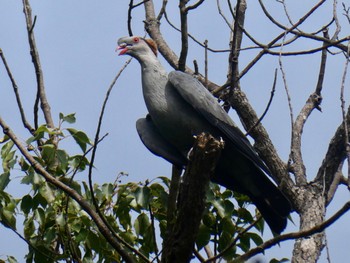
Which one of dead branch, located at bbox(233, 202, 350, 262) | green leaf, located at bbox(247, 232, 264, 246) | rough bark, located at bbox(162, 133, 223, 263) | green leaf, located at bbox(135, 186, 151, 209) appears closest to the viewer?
dead branch, located at bbox(233, 202, 350, 262)

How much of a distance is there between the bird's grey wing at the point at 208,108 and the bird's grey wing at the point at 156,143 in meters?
0.35

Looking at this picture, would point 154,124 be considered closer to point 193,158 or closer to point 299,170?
point 299,170

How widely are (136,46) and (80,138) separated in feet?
4.45

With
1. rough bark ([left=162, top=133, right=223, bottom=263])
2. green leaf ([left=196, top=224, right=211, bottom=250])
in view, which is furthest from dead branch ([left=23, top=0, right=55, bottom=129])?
rough bark ([left=162, top=133, right=223, bottom=263])

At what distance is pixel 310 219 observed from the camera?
5898 mm

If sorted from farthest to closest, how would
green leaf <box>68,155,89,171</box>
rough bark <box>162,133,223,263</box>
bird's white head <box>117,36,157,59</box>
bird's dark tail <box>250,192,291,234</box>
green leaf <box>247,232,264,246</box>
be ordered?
bird's white head <box>117,36,157,59</box>
bird's dark tail <box>250,192,291,234</box>
green leaf <box>247,232,264,246</box>
green leaf <box>68,155,89,171</box>
rough bark <box>162,133,223,263</box>

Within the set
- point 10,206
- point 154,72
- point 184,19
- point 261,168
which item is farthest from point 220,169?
point 10,206

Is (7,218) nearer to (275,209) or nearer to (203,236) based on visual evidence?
(203,236)

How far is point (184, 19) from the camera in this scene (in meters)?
5.14

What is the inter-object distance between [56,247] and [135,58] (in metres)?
1.55

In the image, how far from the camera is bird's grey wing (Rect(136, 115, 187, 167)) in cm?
578

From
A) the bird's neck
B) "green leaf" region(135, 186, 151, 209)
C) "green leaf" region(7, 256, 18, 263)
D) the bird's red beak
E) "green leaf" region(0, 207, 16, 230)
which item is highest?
the bird's red beak

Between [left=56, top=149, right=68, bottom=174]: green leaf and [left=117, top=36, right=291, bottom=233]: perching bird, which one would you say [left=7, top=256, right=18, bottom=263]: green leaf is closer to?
[left=56, top=149, right=68, bottom=174]: green leaf

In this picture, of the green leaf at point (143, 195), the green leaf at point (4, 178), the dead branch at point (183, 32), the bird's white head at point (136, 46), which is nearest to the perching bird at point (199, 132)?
the bird's white head at point (136, 46)
